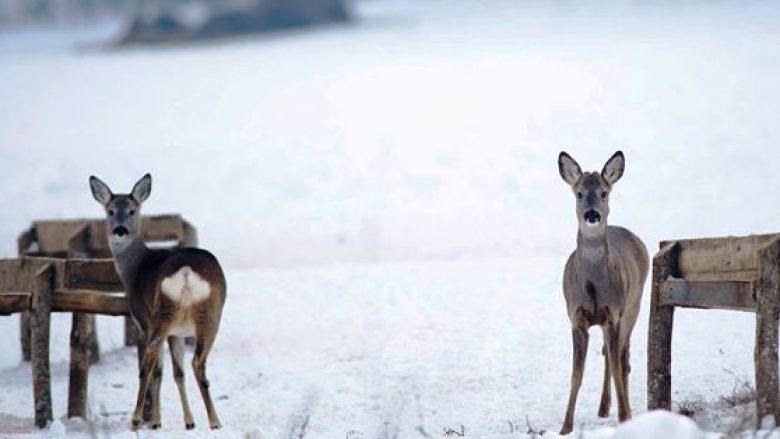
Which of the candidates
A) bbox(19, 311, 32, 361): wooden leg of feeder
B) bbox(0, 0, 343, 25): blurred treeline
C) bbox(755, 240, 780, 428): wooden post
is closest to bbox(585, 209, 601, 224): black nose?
bbox(755, 240, 780, 428): wooden post

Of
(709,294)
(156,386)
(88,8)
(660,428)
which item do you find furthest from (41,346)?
(88,8)

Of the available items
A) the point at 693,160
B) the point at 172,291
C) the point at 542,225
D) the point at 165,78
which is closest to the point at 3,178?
the point at 165,78

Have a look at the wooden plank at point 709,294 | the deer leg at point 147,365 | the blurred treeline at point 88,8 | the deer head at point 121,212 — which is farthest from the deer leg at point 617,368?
the blurred treeline at point 88,8

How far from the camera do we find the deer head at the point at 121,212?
458 inches

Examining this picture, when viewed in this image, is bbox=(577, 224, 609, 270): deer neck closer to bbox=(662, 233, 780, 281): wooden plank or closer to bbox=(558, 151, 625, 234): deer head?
bbox=(558, 151, 625, 234): deer head

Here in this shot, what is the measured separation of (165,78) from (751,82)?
12396mm

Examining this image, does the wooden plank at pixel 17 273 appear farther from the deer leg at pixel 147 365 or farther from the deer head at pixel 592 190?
the deer head at pixel 592 190

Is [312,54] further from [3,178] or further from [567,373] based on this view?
[567,373]

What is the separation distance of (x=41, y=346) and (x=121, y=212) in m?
1.32

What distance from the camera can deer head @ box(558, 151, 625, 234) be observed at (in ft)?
32.5

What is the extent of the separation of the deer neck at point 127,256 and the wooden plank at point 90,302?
196 mm

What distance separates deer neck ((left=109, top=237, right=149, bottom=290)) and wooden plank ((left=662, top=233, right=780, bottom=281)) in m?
4.34

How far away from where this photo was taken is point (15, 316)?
17.5m

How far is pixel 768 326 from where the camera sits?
8.44 metres
